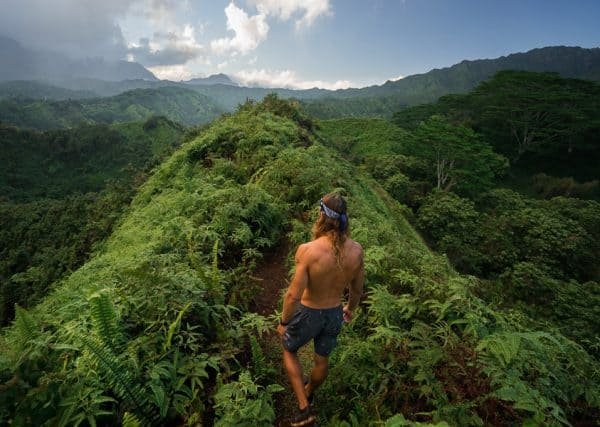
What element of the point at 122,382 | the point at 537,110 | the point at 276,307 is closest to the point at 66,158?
the point at 537,110

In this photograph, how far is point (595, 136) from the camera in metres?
42.7

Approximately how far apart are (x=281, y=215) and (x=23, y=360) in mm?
5616

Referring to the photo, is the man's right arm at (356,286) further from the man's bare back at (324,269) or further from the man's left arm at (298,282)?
the man's left arm at (298,282)

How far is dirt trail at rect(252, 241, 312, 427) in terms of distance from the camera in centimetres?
381

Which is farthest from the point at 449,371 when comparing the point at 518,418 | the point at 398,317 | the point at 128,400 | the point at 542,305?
the point at 542,305

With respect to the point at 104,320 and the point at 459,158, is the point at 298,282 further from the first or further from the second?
the point at 459,158

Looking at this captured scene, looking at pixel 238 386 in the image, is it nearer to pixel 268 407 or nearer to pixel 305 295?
pixel 268 407

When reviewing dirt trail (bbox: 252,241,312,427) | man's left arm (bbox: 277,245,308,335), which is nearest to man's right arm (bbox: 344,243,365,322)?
man's left arm (bbox: 277,245,308,335)

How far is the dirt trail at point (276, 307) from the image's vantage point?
12.5ft

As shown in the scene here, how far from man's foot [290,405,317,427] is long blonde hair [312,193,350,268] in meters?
1.52

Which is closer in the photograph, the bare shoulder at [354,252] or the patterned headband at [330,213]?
the patterned headband at [330,213]

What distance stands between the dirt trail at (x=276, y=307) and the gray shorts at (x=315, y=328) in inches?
29.9

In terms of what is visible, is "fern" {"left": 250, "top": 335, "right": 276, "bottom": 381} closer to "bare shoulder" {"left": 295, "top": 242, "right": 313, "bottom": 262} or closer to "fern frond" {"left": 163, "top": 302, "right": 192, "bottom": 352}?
"fern frond" {"left": 163, "top": 302, "right": 192, "bottom": 352}

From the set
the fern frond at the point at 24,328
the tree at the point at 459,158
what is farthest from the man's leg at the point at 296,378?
the tree at the point at 459,158
